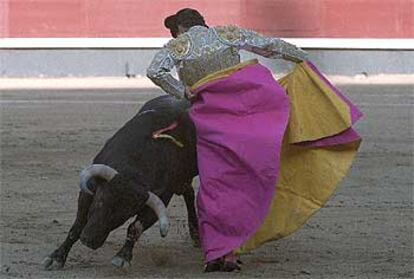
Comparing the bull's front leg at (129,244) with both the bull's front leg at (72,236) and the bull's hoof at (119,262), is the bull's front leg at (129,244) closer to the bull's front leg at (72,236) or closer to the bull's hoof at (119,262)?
the bull's hoof at (119,262)

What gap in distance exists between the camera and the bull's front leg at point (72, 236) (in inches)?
168

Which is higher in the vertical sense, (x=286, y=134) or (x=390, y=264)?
(x=286, y=134)

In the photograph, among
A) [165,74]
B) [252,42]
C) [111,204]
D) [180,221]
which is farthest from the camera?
[180,221]

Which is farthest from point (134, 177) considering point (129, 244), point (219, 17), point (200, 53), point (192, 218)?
point (219, 17)

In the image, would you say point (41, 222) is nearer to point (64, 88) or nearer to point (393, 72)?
point (64, 88)

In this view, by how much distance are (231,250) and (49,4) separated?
1365 cm

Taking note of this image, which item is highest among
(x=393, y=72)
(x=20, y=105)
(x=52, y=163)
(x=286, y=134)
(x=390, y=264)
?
(x=286, y=134)

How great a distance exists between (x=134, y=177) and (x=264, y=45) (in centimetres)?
74

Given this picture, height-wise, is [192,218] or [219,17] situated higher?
[192,218]

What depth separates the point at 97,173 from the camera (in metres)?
4.11

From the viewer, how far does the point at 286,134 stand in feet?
15.0

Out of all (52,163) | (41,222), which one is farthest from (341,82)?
(41,222)

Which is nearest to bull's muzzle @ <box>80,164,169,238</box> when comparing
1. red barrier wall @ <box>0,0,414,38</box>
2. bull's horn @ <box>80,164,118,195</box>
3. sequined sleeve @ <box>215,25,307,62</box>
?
bull's horn @ <box>80,164,118,195</box>

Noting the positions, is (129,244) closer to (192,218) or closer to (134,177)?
(134,177)
